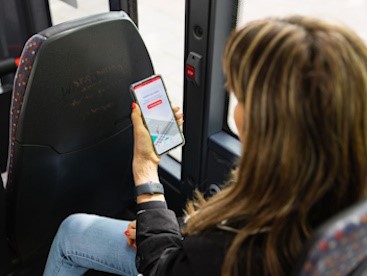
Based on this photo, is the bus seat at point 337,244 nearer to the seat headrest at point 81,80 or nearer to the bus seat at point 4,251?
the seat headrest at point 81,80

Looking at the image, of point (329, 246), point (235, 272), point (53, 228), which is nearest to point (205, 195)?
point (53, 228)

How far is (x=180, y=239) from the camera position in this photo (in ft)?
3.52

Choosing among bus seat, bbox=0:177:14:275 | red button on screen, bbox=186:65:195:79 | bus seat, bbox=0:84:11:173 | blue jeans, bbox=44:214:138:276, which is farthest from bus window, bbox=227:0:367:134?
bus seat, bbox=0:84:11:173

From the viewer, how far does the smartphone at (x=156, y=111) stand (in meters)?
1.29

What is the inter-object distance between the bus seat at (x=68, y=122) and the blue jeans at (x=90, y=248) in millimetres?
69

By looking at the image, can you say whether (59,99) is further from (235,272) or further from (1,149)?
(1,149)

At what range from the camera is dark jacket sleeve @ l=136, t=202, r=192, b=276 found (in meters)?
0.93

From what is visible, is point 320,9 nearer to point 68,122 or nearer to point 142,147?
point 142,147

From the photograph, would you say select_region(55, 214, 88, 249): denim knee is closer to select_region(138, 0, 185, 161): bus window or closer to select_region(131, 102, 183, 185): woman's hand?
select_region(131, 102, 183, 185): woman's hand

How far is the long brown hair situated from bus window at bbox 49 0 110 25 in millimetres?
1348

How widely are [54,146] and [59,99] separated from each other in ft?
0.47

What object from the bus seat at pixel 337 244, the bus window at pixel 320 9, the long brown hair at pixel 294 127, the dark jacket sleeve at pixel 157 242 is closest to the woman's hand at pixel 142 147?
the dark jacket sleeve at pixel 157 242

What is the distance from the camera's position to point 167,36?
1848 mm

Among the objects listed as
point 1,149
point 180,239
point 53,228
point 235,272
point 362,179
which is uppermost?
point 362,179
